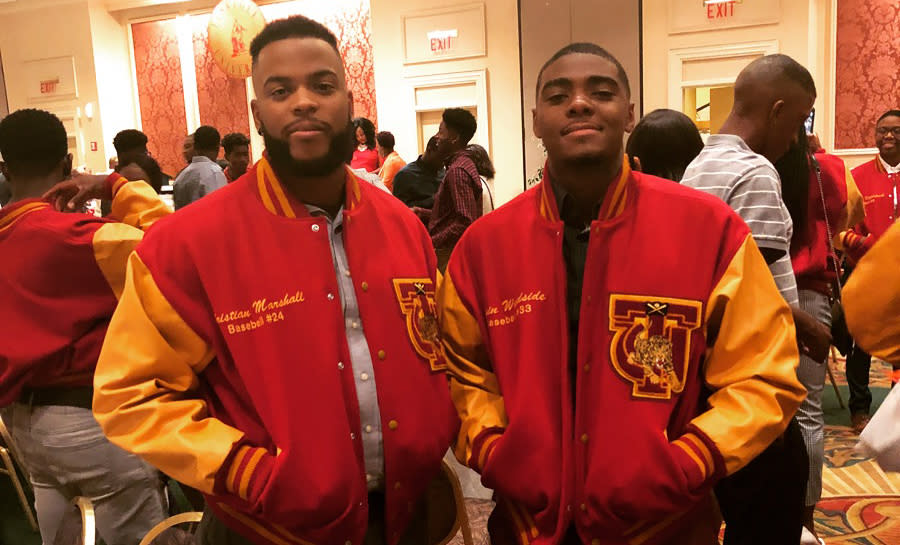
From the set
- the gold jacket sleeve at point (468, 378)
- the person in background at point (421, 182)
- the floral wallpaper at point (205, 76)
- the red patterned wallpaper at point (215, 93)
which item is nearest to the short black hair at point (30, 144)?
the gold jacket sleeve at point (468, 378)

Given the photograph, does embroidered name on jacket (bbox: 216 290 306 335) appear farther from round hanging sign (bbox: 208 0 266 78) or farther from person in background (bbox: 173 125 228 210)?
round hanging sign (bbox: 208 0 266 78)

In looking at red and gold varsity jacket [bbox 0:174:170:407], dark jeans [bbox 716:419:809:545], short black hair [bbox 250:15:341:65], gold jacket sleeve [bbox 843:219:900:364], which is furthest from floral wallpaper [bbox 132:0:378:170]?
gold jacket sleeve [bbox 843:219:900:364]

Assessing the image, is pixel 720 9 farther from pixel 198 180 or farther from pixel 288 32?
pixel 288 32

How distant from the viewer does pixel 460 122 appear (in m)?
4.44

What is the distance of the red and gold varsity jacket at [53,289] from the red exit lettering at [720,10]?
282 inches

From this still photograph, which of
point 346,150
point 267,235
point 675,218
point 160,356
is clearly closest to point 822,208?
point 675,218

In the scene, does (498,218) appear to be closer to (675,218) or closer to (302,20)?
(675,218)

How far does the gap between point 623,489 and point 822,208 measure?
1.63 metres

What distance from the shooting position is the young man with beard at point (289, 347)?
1358mm

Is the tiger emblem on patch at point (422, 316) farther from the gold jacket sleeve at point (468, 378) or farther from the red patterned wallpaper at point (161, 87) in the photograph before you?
the red patterned wallpaper at point (161, 87)

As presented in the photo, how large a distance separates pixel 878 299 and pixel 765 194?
80 cm

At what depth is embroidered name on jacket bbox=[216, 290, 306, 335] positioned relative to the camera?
1.40 m

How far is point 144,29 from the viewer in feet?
36.6

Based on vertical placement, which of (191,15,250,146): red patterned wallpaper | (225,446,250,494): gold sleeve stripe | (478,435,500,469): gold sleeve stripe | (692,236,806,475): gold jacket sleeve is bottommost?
(478,435,500,469): gold sleeve stripe
